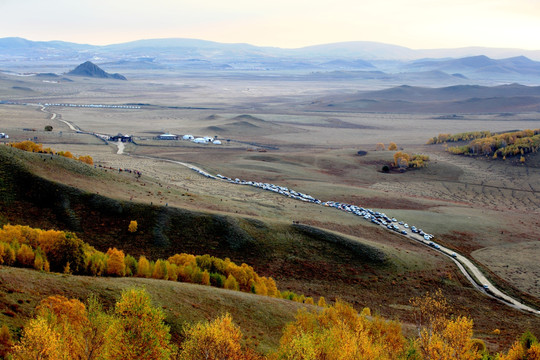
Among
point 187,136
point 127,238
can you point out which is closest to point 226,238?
point 127,238

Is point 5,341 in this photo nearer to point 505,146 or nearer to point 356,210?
point 356,210

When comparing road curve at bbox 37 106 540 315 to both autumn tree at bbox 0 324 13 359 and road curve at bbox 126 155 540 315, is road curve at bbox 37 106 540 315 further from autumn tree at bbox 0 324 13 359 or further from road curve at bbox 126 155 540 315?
autumn tree at bbox 0 324 13 359

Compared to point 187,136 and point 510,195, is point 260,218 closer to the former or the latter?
point 510,195

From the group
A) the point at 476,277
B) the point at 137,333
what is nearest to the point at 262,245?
the point at 476,277

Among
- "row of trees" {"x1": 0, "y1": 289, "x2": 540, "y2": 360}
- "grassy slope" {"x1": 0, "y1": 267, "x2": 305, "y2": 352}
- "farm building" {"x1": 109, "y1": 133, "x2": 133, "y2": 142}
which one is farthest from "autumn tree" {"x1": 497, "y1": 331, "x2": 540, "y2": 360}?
"farm building" {"x1": 109, "y1": 133, "x2": 133, "y2": 142}

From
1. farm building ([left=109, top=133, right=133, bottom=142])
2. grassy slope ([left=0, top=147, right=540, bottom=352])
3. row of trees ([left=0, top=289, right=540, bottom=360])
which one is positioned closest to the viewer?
row of trees ([left=0, top=289, right=540, bottom=360])
